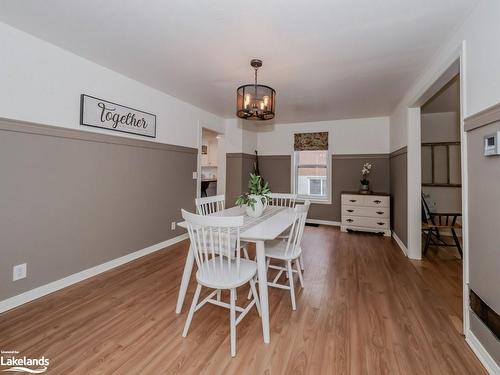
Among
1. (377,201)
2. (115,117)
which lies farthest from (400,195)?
(115,117)

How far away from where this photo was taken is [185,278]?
202 cm

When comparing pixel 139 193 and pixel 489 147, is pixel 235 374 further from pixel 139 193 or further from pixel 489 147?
pixel 139 193

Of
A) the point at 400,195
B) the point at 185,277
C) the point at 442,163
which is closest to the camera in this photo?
the point at 185,277

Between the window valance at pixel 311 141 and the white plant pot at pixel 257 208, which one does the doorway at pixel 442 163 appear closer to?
the window valance at pixel 311 141

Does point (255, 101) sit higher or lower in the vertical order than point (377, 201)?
higher

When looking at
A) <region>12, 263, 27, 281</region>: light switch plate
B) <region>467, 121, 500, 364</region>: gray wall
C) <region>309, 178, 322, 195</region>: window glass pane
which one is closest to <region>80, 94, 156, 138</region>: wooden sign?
<region>12, 263, 27, 281</region>: light switch plate

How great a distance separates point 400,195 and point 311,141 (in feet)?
7.36

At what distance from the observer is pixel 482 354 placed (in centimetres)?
153

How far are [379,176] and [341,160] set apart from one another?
832 mm

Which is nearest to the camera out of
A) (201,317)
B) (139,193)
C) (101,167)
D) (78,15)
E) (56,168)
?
(78,15)

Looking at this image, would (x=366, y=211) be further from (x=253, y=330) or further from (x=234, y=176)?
(x=253, y=330)

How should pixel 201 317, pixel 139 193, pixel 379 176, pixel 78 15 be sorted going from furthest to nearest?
pixel 379 176, pixel 139 193, pixel 201 317, pixel 78 15

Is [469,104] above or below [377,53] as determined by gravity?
below

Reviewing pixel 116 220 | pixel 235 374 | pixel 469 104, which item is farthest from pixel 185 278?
pixel 469 104
